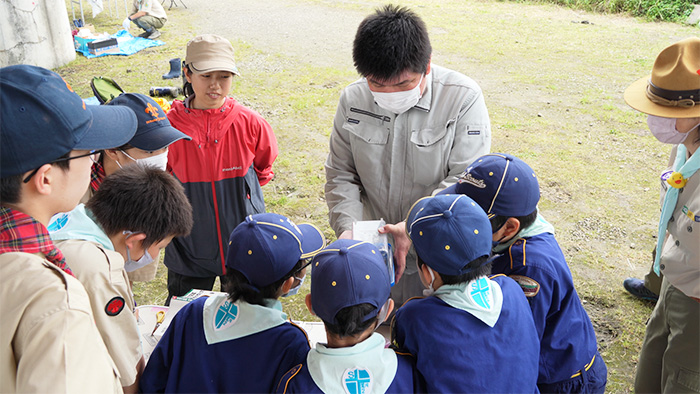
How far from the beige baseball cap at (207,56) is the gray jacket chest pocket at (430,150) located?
1.31 meters

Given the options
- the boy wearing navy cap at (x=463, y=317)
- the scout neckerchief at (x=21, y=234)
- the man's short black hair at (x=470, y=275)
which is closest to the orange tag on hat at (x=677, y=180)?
the boy wearing navy cap at (x=463, y=317)

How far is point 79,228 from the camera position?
1.82 metres

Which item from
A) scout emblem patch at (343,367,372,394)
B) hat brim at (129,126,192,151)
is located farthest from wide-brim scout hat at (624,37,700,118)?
hat brim at (129,126,192,151)

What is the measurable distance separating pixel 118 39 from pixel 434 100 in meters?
9.61

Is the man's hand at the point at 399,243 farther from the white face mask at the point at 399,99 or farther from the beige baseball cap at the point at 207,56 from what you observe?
the beige baseball cap at the point at 207,56

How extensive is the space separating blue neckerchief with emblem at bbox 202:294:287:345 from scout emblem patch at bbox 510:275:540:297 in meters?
0.92

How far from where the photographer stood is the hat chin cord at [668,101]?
2366 mm

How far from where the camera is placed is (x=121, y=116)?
5.49ft

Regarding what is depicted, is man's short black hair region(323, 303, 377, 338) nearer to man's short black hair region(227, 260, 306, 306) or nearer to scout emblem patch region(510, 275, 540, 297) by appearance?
man's short black hair region(227, 260, 306, 306)

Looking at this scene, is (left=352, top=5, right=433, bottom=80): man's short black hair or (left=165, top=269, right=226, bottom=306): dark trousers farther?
(left=165, top=269, right=226, bottom=306): dark trousers

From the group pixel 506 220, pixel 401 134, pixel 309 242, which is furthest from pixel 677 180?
pixel 309 242

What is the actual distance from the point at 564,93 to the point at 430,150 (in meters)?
6.15

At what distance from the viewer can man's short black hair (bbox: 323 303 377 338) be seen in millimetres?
1637

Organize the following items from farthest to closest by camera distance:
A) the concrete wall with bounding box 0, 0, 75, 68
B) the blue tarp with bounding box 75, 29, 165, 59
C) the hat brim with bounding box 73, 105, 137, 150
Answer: the blue tarp with bounding box 75, 29, 165, 59 → the concrete wall with bounding box 0, 0, 75, 68 → the hat brim with bounding box 73, 105, 137, 150
